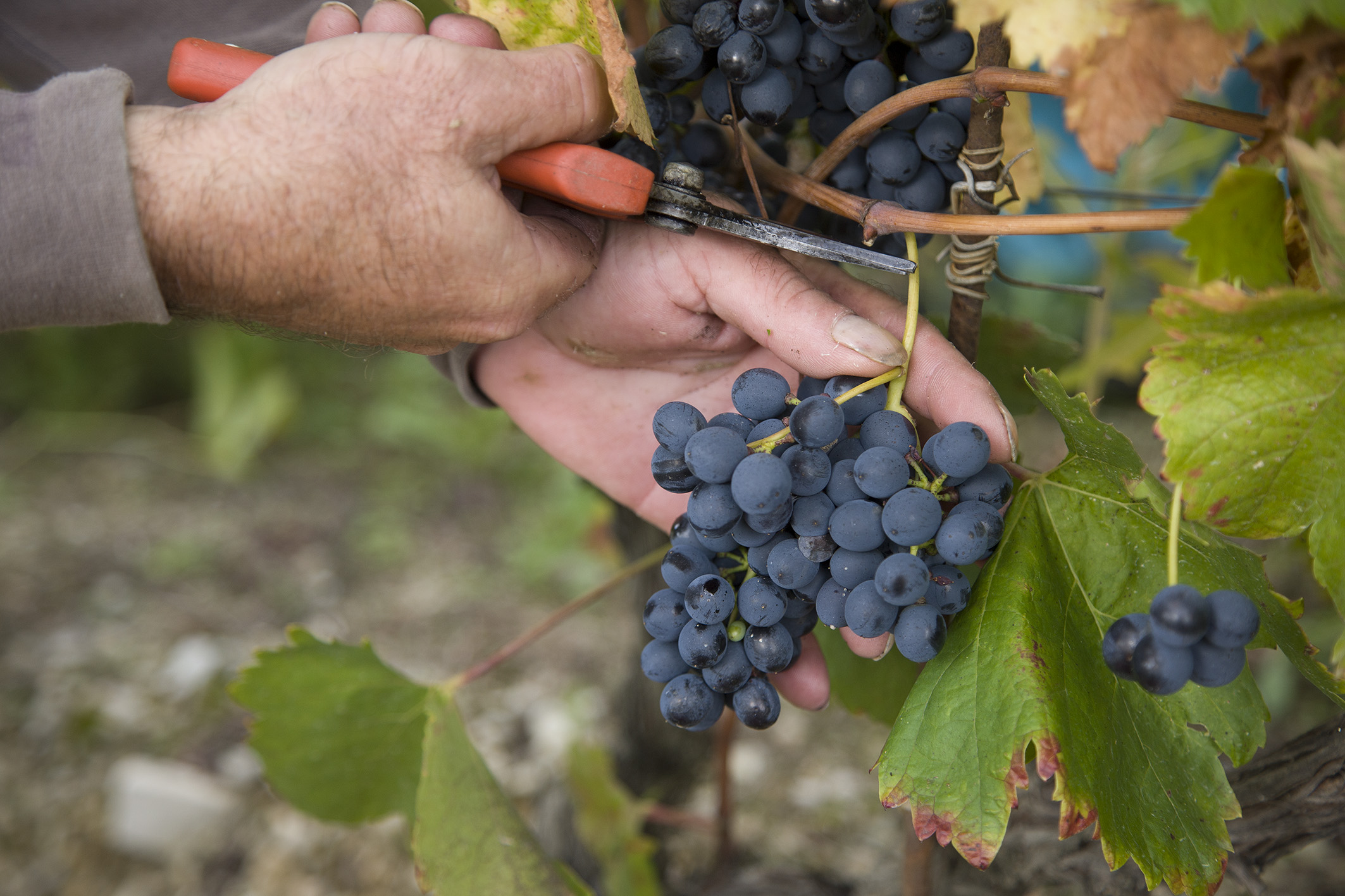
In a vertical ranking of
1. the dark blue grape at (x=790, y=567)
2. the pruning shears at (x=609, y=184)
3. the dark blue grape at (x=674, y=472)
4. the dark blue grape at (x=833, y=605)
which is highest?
the pruning shears at (x=609, y=184)

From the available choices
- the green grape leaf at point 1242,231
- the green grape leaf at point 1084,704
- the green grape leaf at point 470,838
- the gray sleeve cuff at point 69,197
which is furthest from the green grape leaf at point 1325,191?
the green grape leaf at point 470,838

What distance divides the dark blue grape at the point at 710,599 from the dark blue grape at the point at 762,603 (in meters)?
0.01

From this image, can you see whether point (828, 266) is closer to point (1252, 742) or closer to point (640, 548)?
point (1252, 742)

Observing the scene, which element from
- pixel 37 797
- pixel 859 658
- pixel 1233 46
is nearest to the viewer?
pixel 1233 46

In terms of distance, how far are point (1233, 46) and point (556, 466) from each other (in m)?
2.44

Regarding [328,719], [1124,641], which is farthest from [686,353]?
[328,719]

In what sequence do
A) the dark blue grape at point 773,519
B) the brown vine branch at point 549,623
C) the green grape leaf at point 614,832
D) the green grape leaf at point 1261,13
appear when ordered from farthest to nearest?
the green grape leaf at point 614,832 < the brown vine branch at point 549,623 < the dark blue grape at point 773,519 < the green grape leaf at point 1261,13

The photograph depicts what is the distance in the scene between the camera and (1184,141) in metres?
1.93

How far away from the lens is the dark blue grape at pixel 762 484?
2.13 feet

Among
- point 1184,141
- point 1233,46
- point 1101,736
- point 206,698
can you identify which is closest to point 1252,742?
point 1101,736

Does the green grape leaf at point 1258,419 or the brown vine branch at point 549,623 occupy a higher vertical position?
the green grape leaf at point 1258,419

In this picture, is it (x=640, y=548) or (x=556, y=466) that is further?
(x=556, y=466)

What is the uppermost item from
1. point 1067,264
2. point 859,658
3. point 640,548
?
point 859,658

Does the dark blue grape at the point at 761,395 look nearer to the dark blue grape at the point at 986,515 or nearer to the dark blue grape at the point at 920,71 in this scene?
the dark blue grape at the point at 986,515
